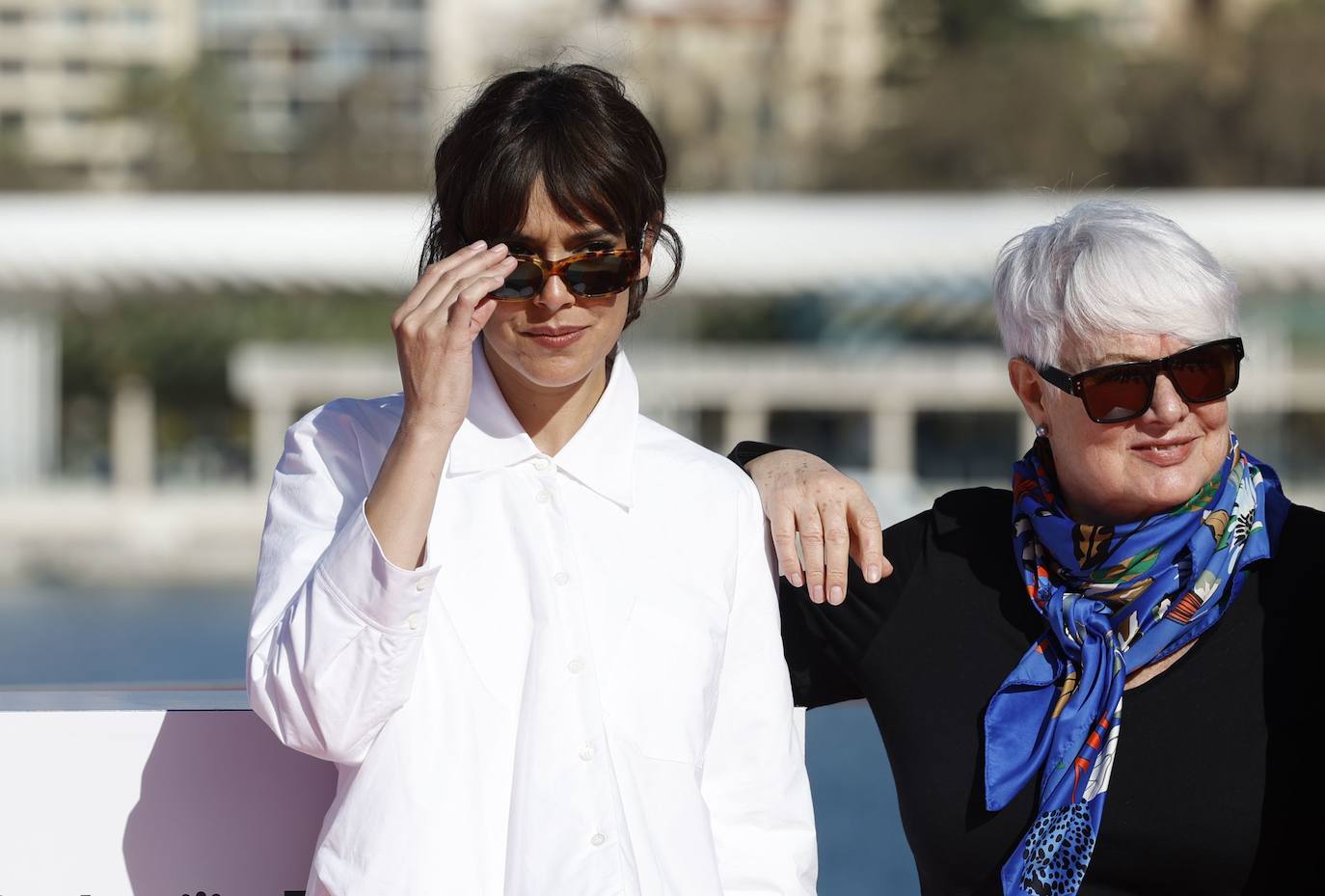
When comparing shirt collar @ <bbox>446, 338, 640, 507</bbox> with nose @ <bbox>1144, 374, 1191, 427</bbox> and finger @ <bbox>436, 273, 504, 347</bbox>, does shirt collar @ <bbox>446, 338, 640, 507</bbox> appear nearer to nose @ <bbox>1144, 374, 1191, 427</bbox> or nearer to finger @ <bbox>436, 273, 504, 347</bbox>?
finger @ <bbox>436, 273, 504, 347</bbox>

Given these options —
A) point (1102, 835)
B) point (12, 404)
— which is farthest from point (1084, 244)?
point (12, 404)

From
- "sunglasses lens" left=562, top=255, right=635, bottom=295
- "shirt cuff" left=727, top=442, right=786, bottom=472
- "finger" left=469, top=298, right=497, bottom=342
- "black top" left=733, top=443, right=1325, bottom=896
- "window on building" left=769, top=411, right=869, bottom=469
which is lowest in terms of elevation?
"window on building" left=769, top=411, right=869, bottom=469

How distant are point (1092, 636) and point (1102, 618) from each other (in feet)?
0.09

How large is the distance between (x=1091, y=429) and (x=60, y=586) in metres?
18.6

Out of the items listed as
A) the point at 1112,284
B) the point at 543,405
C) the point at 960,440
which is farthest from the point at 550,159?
the point at 960,440

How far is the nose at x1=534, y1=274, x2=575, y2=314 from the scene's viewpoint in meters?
1.89

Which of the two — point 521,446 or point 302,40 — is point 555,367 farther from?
point 302,40

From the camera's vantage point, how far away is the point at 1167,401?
2043mm

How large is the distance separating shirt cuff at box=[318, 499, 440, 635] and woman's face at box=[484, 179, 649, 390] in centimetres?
32

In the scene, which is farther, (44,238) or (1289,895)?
(44,238)

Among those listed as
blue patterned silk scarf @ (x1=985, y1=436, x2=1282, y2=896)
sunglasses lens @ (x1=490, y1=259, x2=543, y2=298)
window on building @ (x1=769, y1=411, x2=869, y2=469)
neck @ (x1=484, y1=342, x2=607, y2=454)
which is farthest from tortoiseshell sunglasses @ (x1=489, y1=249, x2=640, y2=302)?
window on building @ (x1=769, y1=411, x2=869, y2=469)

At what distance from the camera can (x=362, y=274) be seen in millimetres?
17047

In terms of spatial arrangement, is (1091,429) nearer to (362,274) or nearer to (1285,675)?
(1285,675)

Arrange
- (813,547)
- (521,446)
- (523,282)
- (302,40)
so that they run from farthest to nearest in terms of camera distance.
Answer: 1. (302,40)
2. (813,547)
3. (521,446)
4. (523,282)
